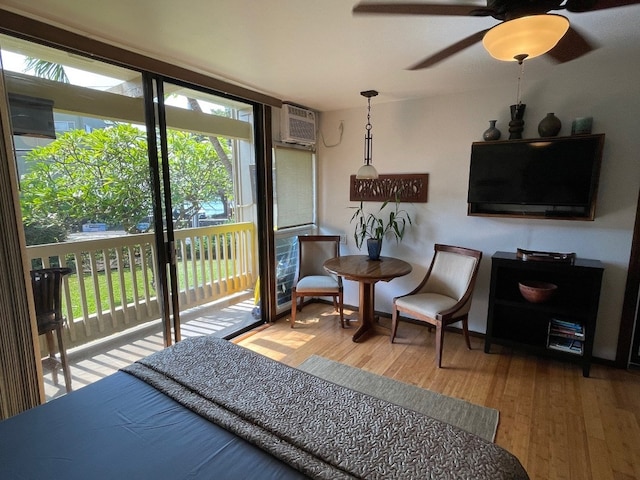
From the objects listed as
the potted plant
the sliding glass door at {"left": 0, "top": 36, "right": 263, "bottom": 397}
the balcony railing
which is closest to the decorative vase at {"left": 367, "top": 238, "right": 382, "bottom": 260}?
the potted plant

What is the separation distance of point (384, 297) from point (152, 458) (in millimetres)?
3022

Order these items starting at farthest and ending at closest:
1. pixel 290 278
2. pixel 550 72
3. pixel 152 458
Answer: pixel 290 278, pixel 550 72, pixel 152 458

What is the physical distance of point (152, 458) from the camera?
41.9 inches

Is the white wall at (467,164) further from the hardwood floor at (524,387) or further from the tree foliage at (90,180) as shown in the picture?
the tree foliage at (90,180)

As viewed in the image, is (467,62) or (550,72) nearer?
(467,62)

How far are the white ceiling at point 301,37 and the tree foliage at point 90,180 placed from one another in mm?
608

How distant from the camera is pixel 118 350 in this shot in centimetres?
266

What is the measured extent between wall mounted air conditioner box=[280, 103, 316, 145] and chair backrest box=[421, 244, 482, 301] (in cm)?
183

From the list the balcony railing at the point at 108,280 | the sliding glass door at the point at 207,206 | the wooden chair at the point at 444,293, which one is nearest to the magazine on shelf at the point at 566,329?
the wooden chair at the point at 444,293

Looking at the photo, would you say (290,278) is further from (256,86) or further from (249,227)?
(256,86)

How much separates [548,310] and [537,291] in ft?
0.62

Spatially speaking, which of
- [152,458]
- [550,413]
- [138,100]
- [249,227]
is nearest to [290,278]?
[249,227]

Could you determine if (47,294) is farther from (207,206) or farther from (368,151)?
(368,151)

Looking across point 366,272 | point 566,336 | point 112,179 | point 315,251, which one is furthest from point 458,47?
point 315,251
